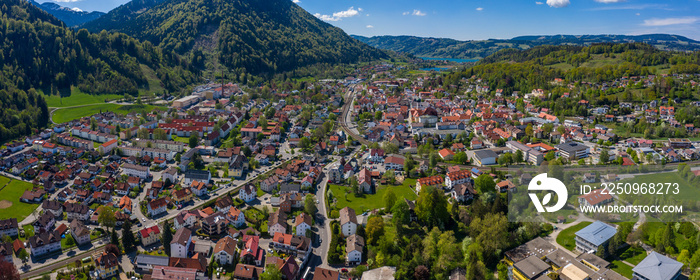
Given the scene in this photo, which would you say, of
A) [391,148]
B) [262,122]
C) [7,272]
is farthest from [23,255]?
[262,122]

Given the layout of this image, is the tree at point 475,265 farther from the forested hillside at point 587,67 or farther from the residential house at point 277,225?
the forested hillside at point 587,67

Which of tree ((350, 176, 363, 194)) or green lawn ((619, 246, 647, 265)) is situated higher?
tree ((350, 176, 363, 194))

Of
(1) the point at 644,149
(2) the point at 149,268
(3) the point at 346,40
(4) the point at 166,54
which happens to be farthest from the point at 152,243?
(3) the point at 346,40

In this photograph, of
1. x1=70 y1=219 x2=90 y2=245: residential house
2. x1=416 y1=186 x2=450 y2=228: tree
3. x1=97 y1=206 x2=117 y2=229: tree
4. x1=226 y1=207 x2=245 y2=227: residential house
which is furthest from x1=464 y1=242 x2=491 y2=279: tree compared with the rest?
x1=70 y1=219 x2=90 y2=245: residential house

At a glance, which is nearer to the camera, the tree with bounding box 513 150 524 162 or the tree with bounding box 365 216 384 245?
the tree with bounding box 365 216 384 245

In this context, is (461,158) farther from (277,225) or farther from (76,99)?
(76,99)

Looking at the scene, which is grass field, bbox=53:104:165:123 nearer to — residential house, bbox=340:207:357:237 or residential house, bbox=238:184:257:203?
residential house, bbox=238:184:257:203
